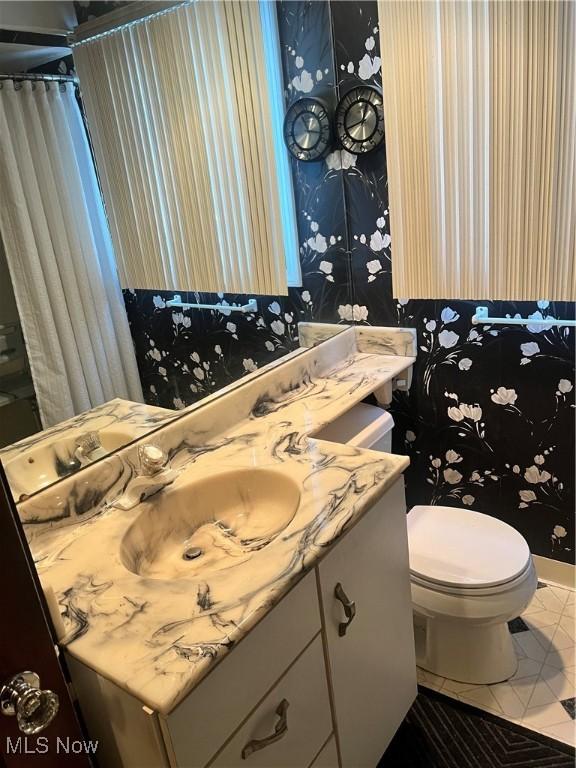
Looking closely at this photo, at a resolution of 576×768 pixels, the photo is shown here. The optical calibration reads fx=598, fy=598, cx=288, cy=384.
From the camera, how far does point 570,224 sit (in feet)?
5.63

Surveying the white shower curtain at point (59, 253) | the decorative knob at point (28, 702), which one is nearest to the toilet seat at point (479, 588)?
the white shower curtain at point (59, 253)

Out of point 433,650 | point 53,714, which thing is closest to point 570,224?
point 433,650

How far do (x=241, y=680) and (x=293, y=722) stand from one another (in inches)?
8.7

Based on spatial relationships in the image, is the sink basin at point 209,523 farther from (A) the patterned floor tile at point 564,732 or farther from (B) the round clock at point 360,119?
(B) the round clock at point 360,119

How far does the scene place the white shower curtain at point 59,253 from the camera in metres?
1.15

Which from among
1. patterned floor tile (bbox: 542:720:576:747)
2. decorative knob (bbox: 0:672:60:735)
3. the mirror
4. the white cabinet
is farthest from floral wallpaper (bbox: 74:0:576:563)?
decorative knob (bbox: 0:672:60:735)

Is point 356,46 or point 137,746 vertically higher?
point 356,46

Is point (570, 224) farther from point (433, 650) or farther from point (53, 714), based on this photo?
point (53, 714)

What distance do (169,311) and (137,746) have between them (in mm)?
999

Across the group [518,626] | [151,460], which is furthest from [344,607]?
[518,626]

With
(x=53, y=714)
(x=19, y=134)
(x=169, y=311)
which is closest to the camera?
(x=53, y=714)

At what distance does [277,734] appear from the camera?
3.35ft

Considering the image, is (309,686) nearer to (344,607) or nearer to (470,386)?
(344,607)

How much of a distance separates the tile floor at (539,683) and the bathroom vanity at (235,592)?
37 cm
